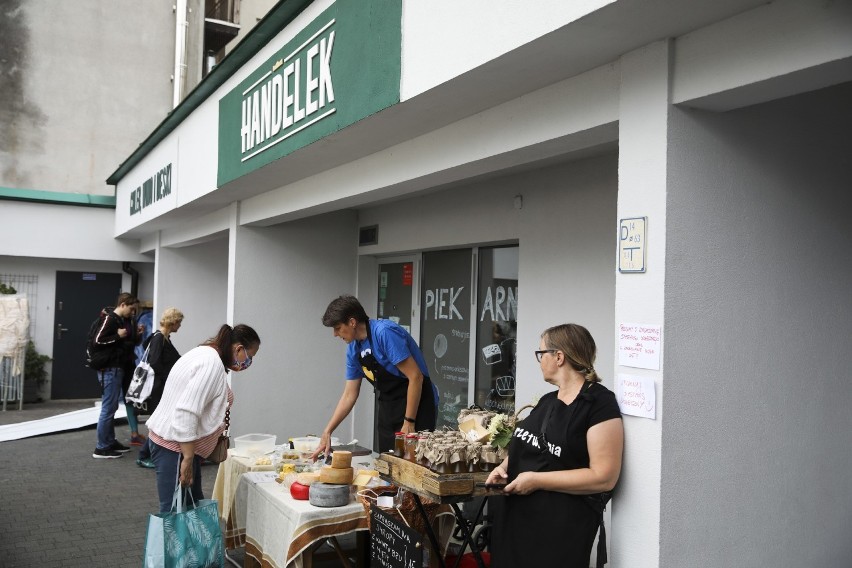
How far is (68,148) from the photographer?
56.3 ft

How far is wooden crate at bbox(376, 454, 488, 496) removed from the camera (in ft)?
11.0

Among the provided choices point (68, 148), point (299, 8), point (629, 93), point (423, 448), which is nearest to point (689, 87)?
point (629, 93)

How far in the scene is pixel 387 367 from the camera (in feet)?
16.2

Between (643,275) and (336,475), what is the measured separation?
2120mm

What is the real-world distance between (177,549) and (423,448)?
1.60 meters

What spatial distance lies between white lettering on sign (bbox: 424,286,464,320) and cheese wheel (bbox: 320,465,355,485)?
3024mm

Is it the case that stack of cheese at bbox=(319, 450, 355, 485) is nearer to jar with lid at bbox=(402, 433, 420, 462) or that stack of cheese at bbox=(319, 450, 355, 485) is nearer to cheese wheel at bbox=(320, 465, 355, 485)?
cheese wheel at bbox=(320, 465, 355, 485)

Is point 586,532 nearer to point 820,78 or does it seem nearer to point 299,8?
point 820,78

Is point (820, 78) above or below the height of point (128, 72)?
below

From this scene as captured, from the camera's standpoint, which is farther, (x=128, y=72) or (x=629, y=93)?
(x=128, y=72)

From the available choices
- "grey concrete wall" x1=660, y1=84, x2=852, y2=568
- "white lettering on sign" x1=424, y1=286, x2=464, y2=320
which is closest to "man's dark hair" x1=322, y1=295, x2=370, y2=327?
"white lettering on sign" x1=424, y1=286, x2=464, y2=320

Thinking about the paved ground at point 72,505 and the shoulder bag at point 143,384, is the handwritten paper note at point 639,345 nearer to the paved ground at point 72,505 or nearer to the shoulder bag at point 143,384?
the paved ground at point 72,505

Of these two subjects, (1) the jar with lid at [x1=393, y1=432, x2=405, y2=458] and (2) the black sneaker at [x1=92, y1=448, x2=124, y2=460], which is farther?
(2) the black sneaker at [x1=92, y1=448, x2=124, y2=460]

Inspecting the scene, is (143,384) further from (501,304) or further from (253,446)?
(501,304)
